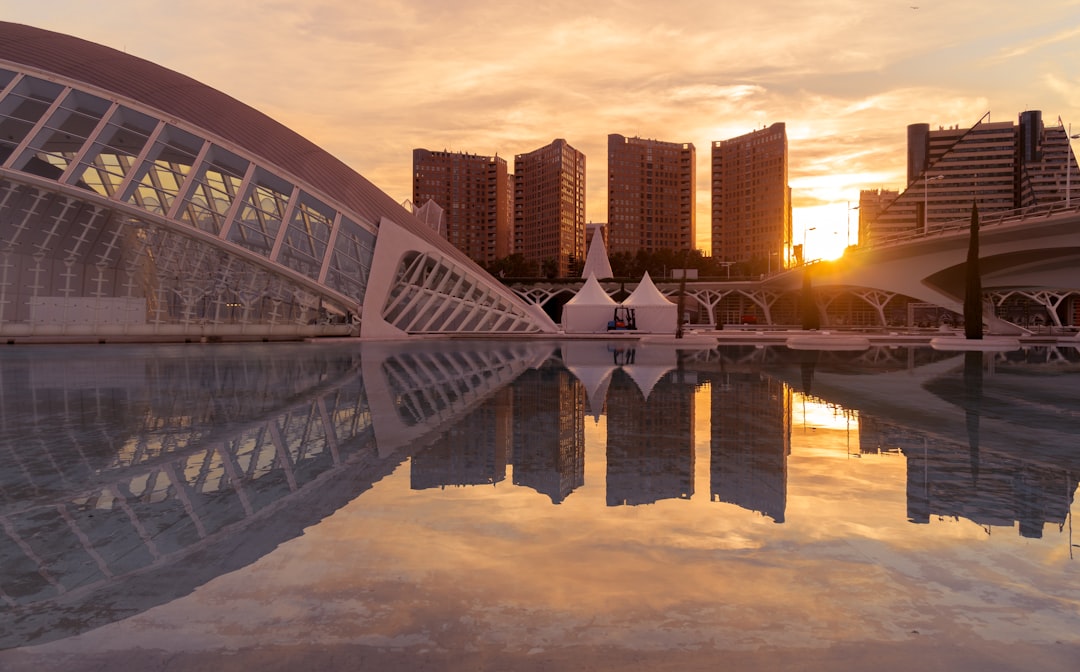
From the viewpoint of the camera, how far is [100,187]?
125 ft

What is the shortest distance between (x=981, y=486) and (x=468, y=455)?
6.01 m

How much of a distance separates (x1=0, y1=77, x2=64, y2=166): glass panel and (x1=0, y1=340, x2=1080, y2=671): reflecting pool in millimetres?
29327

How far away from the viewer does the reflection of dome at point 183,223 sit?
38094mm

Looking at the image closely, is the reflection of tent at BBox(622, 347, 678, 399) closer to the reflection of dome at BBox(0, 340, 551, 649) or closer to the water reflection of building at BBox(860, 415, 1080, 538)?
the reflection of dome at BBox(0, 340, 551, 649)

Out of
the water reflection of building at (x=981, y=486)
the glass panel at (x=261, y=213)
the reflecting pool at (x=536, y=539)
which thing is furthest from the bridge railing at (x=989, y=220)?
the water reflection of building at (x=981, y=486)

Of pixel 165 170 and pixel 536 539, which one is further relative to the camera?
pixel 165 170

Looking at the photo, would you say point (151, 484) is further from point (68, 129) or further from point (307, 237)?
point (68, 129)

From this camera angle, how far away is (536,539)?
6371mm

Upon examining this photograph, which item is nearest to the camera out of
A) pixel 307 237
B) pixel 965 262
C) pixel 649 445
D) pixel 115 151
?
pixel 649 445

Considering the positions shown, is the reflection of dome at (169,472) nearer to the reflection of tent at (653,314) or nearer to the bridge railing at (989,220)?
the reflection of tent at (653,314)

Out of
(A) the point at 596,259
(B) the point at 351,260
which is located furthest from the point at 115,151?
(A) the point at 596,259

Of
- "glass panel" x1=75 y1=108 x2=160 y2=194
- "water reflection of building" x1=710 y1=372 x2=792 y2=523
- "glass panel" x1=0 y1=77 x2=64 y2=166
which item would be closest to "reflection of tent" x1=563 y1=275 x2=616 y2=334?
"glass panel" x1=75 y1=108 x2=160 y2=194

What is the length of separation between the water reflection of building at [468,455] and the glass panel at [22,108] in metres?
35.1

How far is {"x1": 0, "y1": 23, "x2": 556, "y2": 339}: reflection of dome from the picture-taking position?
38.1 meters
